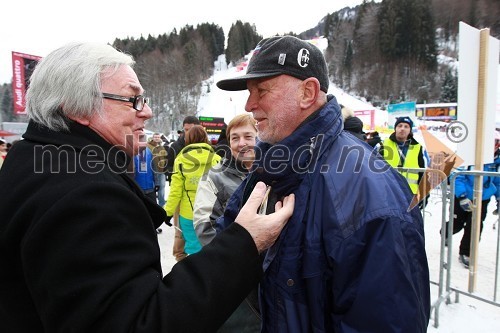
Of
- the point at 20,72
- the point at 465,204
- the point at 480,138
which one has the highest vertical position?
the point at 20,72

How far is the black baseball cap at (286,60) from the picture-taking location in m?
1.23

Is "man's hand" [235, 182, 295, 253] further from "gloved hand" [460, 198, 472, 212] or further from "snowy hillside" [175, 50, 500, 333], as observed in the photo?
"gloved hand" [460, 198, 472, 212]

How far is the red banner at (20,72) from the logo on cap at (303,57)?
11.4 metres

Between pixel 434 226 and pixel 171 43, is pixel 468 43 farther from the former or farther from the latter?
pixel 171 43

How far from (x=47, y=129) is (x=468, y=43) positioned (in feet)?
12.0

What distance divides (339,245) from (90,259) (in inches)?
28.9

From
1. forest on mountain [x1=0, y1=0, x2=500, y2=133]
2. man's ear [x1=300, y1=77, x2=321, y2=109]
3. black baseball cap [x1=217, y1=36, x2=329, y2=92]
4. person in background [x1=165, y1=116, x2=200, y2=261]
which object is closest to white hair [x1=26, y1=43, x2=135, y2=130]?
black baseball cap [x1=217, y1=36, x2=329, y2=92]

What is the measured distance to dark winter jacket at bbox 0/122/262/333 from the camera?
33.0 inches

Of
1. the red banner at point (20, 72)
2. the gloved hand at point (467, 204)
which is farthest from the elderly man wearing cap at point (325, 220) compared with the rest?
the red banner at point (20, 72)

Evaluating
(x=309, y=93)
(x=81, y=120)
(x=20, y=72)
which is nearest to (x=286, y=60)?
(x=309, y=93)

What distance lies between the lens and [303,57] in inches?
48.9

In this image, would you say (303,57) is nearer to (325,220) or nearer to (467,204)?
(325,220)

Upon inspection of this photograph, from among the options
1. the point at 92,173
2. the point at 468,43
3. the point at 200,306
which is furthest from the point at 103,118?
the point at 468,43

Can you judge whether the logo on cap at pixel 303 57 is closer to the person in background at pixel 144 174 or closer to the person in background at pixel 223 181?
the person in background at pixel 223 181
